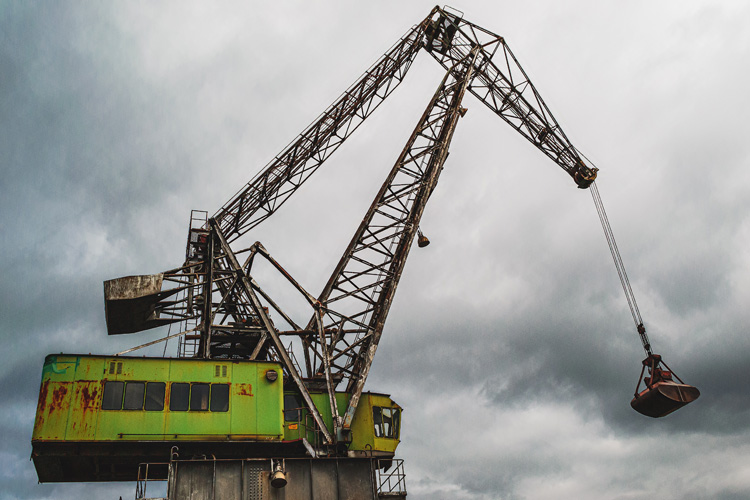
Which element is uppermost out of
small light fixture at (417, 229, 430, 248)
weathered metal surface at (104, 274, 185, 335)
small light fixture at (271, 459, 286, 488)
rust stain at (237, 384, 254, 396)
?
small light fixture at (417, 229, 430, 248)

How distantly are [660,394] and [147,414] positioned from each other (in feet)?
53.1

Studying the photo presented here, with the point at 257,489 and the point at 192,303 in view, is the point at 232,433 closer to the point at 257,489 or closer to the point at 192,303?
the point at 257,489

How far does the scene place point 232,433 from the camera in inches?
792

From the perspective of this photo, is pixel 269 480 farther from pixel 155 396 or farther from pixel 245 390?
pixel 155 396

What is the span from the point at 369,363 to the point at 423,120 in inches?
471

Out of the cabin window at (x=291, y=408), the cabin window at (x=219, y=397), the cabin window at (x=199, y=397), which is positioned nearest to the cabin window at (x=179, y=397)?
the cabin window at (x=199, y=397)

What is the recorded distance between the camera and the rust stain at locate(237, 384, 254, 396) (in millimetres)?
20750

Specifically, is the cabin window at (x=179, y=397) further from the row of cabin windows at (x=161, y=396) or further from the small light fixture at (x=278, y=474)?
the small light fixture at (x=278, y=474)

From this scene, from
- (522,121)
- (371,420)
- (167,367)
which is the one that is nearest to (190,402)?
(167,367)

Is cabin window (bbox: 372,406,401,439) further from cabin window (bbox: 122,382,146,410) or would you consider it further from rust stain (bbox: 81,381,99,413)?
rust stain (bbox: 81,381,99,413)

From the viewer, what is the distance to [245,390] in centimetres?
2083

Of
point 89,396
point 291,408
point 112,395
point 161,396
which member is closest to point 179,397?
point 161,396

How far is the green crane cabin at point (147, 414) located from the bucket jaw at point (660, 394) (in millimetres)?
11091

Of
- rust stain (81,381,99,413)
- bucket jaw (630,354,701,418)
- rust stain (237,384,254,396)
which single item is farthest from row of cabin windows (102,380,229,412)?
bucket jaw (630,354,701,418)
